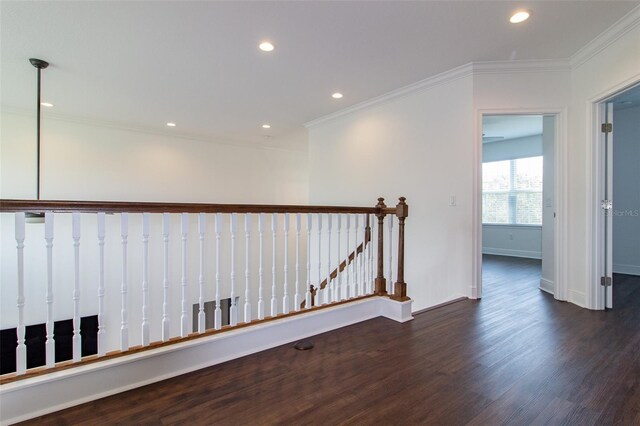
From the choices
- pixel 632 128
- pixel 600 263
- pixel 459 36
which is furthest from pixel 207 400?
pixel 632 128

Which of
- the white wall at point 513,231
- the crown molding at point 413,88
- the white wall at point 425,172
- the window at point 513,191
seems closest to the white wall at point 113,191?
the crown molding at point 413,88

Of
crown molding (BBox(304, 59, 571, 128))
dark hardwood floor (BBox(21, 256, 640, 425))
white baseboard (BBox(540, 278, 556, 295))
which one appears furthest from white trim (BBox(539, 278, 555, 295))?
crown molding (BBox(304, 59, 571, 128))

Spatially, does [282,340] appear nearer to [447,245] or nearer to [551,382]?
[551,382]

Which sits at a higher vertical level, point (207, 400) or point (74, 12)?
point (74, 12)

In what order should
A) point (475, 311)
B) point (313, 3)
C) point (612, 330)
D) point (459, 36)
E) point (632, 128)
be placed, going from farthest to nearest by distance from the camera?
point (632, 128), point (475, 311), point (459, 36), point (612, 330), point (313, 3)

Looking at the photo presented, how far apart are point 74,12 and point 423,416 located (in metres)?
3.59

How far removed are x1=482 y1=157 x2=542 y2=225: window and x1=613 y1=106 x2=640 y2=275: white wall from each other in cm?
190

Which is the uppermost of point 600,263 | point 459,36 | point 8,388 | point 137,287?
point 459,36

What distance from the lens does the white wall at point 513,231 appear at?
22.0 ft

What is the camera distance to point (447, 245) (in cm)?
369

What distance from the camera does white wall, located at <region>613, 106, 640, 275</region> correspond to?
4668 mm

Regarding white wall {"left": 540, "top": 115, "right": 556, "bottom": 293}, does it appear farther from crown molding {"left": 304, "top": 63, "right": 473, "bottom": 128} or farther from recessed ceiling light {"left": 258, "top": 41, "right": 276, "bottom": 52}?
recessed ceiling light {"left": 258, "top": 41, "right": 276, "bottom": 52}

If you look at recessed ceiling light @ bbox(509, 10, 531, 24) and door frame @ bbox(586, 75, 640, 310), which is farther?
door frame @ bbox(586, 75, 640, 310)

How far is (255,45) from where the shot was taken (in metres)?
2.95
